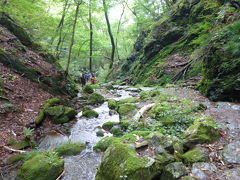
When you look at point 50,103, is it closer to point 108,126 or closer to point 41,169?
point 108,126

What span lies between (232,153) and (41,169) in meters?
4.22

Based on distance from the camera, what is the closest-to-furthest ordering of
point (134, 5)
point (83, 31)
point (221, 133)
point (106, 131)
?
point (221, 133), point (106, 131), point (83, 31), point (134, 5)

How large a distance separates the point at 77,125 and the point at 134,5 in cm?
2188

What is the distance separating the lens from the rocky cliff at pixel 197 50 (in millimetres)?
5961

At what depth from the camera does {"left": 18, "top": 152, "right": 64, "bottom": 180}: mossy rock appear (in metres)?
3.71

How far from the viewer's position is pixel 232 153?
3.28 meters

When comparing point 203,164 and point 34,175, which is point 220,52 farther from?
point 34,175

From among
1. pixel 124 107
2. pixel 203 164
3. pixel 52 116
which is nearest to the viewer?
pixel 203 164

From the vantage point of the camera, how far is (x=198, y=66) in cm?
1033

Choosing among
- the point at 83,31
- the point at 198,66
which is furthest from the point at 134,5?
the point at 198,66

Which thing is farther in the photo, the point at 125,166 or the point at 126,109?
the point at 126,109

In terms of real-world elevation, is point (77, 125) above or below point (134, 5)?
below

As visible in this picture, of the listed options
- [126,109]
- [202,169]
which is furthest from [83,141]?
[202,169]

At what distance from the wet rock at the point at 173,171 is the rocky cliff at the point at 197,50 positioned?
256 cm
